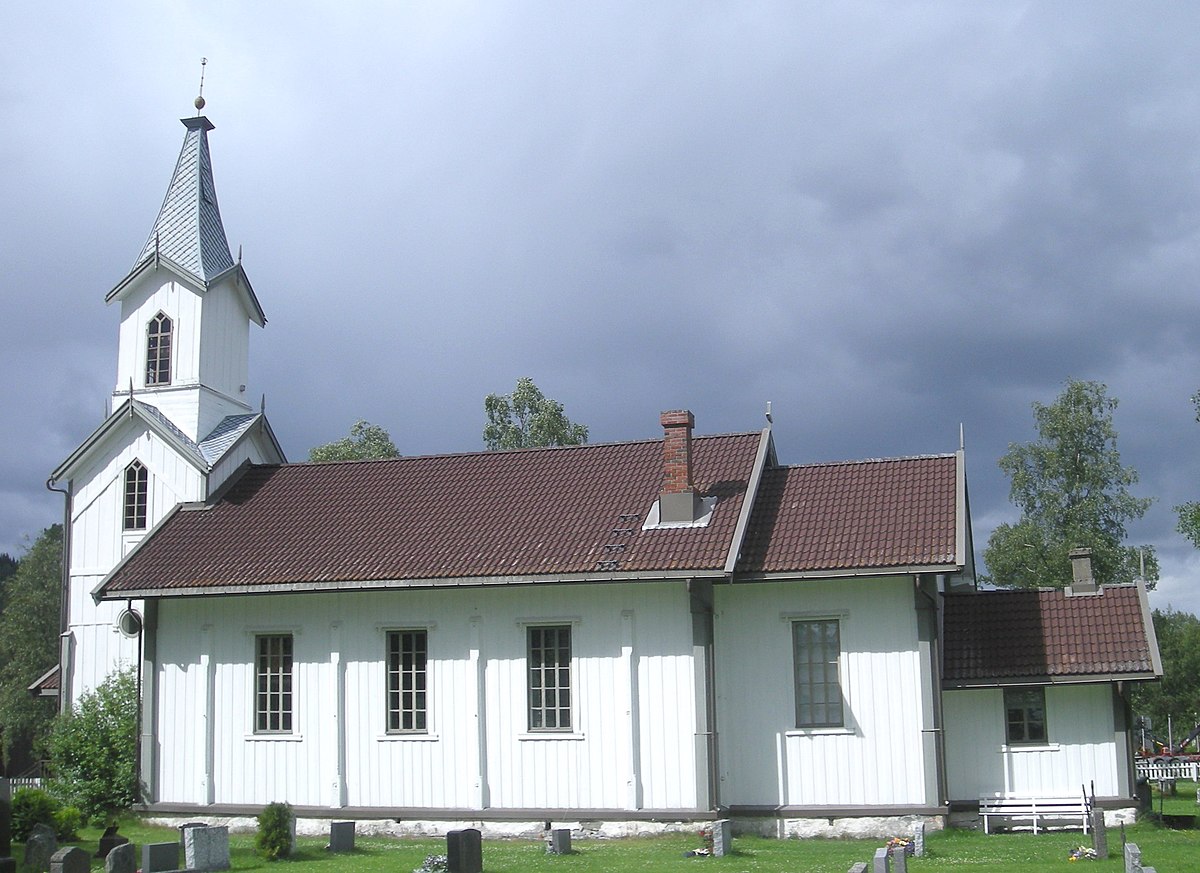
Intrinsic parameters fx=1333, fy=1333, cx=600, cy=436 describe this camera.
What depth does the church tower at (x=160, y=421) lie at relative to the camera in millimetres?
27906

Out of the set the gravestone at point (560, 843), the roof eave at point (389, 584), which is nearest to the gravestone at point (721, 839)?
the gravestone at point (560, 843)

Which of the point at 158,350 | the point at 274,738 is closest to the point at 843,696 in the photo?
the point at 274,738

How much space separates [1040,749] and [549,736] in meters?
8.33

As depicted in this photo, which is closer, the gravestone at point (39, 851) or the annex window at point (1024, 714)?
the gravestone at point (39, 851)

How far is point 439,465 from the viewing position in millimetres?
28172

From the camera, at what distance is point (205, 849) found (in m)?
17.8

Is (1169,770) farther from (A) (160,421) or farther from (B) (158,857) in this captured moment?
(B) (158,857)

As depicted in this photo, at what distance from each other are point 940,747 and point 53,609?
156ft

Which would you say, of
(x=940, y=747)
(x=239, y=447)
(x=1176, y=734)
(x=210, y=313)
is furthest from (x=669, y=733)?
(x=1176, y=734)

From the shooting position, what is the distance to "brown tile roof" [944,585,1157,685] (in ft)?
73.7

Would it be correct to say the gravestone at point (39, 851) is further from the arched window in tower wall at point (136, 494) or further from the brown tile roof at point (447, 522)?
the arched window in tower wall at point (136, 494)

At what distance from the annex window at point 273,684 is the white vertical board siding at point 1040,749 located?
11.9 metres

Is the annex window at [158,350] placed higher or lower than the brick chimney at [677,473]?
higher

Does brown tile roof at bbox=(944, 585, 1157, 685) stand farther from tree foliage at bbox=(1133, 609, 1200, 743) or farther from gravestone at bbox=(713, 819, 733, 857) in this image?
tree foliage at bbox=(1133, 609, 1200, 743)
